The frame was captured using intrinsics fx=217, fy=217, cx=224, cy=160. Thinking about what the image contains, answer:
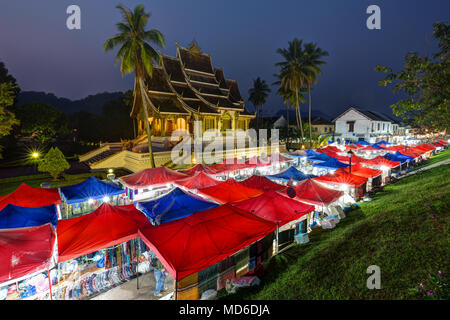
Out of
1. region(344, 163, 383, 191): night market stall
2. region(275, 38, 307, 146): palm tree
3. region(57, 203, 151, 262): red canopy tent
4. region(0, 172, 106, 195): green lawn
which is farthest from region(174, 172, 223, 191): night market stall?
region(275, 38, 307, 146): palm tree

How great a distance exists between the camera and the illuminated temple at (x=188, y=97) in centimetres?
2873

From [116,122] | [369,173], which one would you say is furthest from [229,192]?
[116,122]

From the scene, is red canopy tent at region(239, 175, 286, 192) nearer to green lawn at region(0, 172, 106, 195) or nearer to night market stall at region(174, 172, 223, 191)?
night market stall at region(174, 172, 223, 191)

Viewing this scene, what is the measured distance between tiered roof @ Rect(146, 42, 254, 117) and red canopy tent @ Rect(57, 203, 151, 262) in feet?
67.7

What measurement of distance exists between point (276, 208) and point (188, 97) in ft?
81.3

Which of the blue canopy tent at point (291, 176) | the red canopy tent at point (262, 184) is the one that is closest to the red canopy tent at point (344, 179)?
the blue canopy tent at point (291, 176)

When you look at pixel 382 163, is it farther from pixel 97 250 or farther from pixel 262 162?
pixel 97 250

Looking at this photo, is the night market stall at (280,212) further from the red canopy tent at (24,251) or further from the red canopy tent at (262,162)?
the red canopy tent at (262,162)

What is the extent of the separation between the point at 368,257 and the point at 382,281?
3.66 ft

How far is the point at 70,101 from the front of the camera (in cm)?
18250

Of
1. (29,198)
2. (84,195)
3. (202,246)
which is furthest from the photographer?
(84,195)

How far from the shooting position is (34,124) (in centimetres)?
3725

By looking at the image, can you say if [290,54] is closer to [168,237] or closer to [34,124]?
[168,237]

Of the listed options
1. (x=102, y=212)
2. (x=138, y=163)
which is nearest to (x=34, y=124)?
(x=138, y=163)
